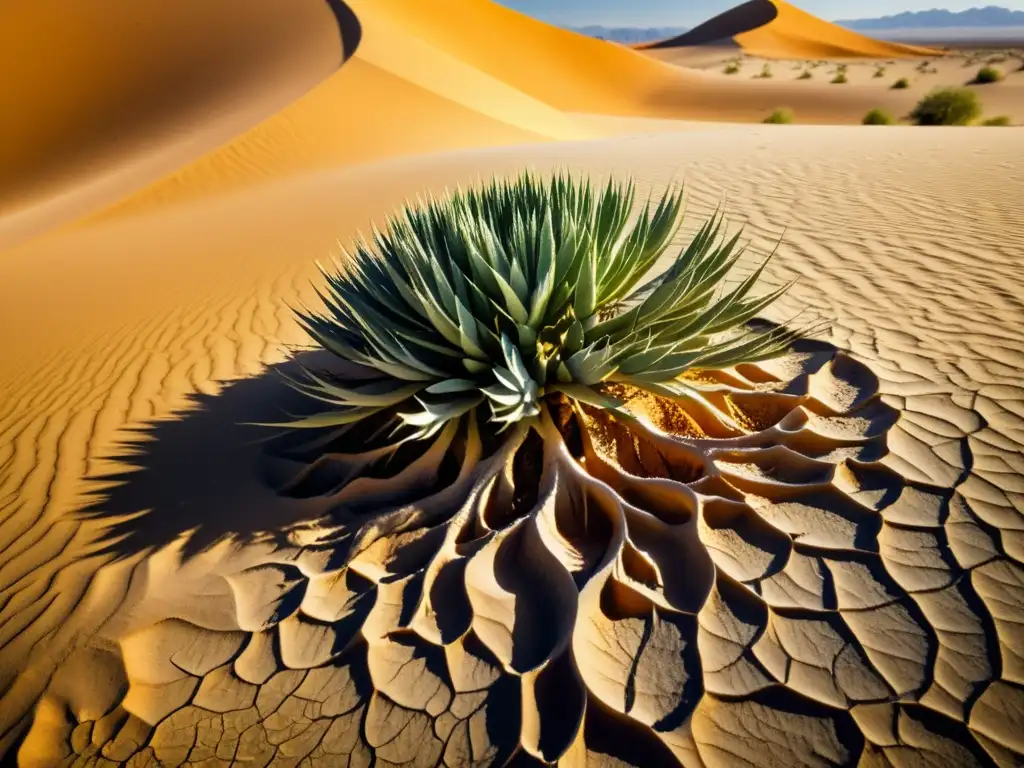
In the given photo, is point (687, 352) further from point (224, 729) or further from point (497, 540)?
point (224, 729)

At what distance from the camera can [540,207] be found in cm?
296

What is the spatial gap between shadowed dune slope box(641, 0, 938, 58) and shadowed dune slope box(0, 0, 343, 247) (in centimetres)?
3989

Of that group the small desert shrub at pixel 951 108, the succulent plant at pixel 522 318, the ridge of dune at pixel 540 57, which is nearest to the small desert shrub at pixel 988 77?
the small desert shrub at pixel 951 108

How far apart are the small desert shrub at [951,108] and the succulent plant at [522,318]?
20611 millimetres

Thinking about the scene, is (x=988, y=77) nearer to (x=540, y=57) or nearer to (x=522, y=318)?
(x=540, y=57)

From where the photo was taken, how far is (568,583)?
2027 mm

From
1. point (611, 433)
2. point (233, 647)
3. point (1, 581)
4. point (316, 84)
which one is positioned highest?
point (316, 84)

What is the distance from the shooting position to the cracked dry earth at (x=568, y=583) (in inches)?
66.5

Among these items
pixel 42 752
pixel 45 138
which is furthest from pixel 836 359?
pixel 45 138

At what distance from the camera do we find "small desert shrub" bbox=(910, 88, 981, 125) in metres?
17.7

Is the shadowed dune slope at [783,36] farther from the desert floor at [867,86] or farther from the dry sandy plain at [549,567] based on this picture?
the dry sandy plain at [549,567]

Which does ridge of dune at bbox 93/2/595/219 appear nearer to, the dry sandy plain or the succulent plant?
the dry sandy plain

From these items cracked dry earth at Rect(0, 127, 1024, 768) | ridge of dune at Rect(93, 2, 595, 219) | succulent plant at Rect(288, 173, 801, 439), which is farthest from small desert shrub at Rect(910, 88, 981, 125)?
succulent plant at Rect(288, 173, 801, 439)

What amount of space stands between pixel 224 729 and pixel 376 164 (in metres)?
12.4
